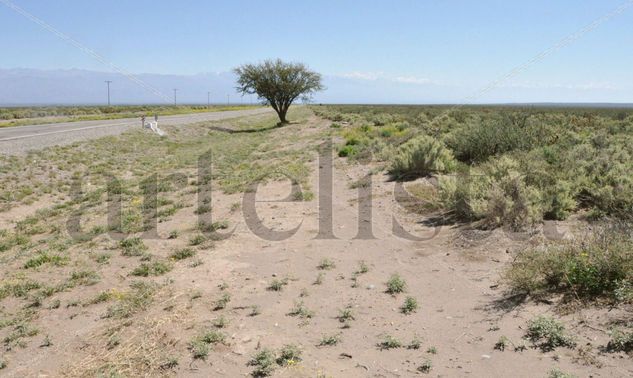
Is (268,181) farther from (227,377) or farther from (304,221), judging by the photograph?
(227,377)

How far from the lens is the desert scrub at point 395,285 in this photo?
6000 millimetres

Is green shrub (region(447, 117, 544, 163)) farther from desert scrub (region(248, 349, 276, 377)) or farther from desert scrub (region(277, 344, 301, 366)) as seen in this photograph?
desert scrub (region(248, 349, 276, 377))

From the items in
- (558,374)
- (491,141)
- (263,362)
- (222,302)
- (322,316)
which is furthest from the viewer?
(491,141)

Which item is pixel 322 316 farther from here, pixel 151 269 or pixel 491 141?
pixel 491 141

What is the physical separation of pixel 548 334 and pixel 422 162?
8809 millimetres

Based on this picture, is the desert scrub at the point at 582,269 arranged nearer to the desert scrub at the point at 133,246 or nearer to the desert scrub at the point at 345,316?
the desert scrub at the point at 345,316

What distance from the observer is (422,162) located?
1294 cm

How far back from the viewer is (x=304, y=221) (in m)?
9.69

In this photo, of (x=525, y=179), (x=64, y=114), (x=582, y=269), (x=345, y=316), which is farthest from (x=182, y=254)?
(x=64, y=114)

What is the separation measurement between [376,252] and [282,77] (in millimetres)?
38143

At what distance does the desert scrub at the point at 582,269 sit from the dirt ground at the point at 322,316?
26 cm

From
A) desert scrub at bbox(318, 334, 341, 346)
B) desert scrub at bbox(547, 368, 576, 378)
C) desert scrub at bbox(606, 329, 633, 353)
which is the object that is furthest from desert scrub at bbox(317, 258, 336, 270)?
desert scrub at bbox(606, 329, 633, 353)

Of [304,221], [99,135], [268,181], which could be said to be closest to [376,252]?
[304,221]

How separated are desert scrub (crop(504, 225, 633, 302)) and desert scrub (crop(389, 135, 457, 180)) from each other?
6.99 meters
